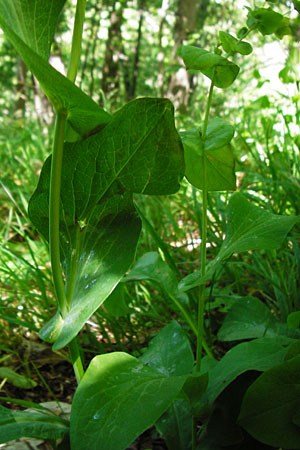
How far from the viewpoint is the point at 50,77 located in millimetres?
501

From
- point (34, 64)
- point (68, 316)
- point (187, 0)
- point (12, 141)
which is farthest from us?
point (187, 0)

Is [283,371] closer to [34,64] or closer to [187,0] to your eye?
[34,64]

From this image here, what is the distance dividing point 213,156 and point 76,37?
0.99 ft

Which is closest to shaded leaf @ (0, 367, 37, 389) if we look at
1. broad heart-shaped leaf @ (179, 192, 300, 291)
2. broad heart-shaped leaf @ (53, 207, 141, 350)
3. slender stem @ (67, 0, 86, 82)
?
broad heart-shaped leaf @ (53, 207, 141, 350)

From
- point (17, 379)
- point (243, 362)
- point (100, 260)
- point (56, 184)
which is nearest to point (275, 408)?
point (243, 362)

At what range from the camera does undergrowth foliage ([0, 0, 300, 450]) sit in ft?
1.74

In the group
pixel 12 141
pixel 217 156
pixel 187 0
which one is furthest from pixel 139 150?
pixel 187 0

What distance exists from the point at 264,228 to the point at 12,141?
3173 millimetres

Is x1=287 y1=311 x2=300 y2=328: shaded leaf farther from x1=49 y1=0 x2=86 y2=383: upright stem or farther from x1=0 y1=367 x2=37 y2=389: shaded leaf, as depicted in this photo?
x1=0 y1=367 x2=37 y2=389: shaded leaf

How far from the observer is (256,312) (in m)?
0.80

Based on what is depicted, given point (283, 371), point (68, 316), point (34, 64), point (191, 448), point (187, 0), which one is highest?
point (187, 0)

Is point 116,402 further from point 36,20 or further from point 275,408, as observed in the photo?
point 36,20

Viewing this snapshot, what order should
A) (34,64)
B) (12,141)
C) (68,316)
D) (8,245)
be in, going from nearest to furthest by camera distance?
1. (34,64)
2. (68,316)
3. (8,245)
4. (12,141)

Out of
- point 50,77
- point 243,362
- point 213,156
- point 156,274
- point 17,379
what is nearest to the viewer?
point 50,77
